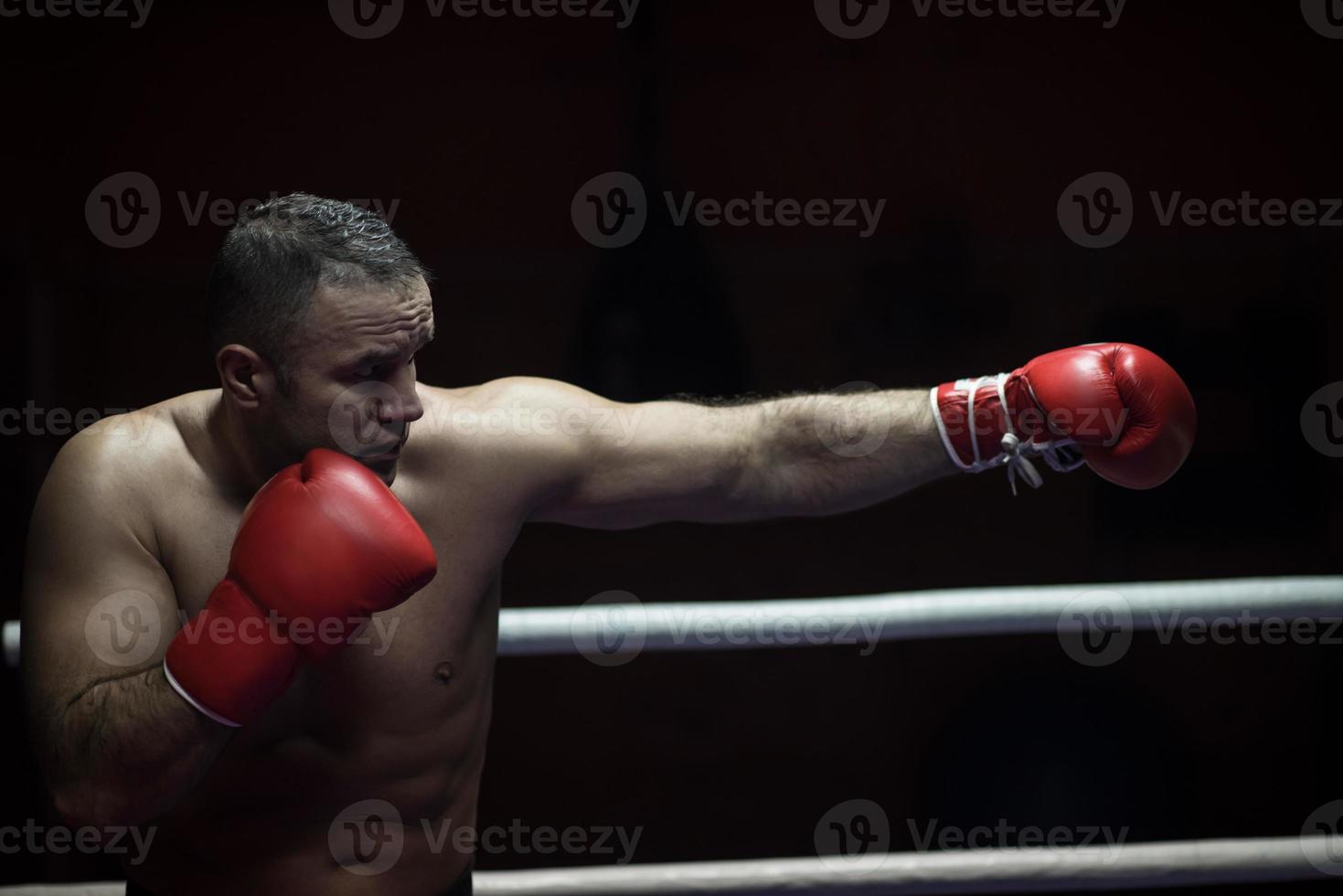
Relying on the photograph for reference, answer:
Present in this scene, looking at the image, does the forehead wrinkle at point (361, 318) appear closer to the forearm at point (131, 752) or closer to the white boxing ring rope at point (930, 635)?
the forearm at point (131, 752)

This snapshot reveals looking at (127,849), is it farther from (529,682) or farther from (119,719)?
(529,682)

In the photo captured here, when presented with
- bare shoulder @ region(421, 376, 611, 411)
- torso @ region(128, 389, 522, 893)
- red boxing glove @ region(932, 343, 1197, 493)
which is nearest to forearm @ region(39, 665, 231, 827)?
torso @ region(128, 389, 522, 893)

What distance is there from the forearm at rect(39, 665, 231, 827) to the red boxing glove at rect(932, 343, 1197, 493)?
0.83 meters

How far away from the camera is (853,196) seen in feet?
8.72

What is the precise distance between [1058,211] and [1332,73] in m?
0.66

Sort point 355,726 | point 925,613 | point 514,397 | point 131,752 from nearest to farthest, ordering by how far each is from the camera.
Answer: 1. point 131,752
2. point 355,726
3. point 514,397
4. point 925,613

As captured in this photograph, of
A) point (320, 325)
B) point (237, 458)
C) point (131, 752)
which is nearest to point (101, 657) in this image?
point (131, 752)

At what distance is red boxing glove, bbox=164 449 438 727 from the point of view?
98 cm

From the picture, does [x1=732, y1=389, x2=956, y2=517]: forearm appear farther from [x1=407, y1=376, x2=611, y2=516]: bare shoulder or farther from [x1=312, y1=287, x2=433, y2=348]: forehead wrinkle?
[x1=312, y1=287, x2=433, y2=348]: forehead wrinkle

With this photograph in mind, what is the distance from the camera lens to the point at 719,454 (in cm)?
131

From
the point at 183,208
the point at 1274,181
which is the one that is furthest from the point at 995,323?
the point at 183,208

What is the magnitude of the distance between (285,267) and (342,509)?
0.77ft

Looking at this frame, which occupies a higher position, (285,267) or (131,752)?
(285,267)

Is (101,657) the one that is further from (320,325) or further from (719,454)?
(719,454)
